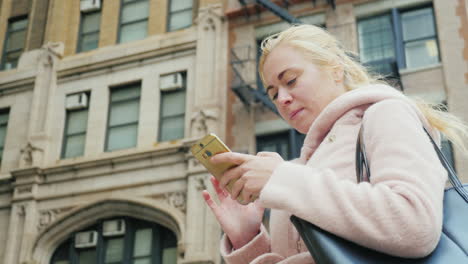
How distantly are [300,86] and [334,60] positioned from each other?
0.64ft

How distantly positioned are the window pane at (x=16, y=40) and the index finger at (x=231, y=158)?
20488 millimetres

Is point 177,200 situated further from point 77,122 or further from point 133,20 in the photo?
point 133,20

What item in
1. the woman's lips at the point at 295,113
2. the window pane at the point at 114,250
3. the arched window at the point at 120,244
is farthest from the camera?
the window pane at the point at 114,250

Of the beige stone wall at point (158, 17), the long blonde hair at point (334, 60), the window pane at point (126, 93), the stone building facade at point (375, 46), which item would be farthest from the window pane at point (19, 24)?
the long blonde hair at point (334, 60)

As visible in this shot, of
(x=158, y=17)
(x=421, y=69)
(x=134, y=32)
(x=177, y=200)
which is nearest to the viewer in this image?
(x=421, y=69)

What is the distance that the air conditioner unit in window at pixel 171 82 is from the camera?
17.2 m

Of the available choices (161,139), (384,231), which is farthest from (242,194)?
(161,139)

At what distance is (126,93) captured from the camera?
18.2 metres

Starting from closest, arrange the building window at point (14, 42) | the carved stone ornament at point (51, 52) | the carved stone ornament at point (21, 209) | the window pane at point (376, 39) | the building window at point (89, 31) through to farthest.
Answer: the window pane at point (376, 39) → the carved stone ornament at point (21, 209) → the carved stone ornament at point (51, 52) → the building window at point (89, 31) → the building window at point (14, 42)

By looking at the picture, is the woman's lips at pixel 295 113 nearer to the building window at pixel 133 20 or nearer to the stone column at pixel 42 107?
the stone column at pixel 42 107

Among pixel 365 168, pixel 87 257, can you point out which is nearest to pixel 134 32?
pixel 87 257

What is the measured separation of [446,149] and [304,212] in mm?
12219

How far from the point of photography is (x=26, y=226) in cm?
1709

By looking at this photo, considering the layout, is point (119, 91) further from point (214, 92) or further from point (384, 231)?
point (384, 231)
